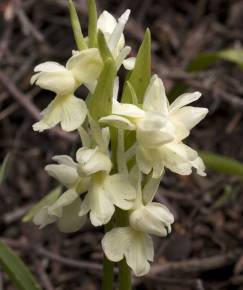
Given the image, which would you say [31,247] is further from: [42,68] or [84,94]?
[42,68]

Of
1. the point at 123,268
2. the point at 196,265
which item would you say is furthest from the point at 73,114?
the point at 196,265

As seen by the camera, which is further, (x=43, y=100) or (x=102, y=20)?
(x=43, y=100)

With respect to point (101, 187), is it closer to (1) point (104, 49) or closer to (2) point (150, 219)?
(2) point (150, 219)

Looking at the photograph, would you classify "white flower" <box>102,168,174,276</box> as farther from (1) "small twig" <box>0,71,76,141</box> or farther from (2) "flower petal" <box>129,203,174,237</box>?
(1) "small twig" <box>0,71,76,141</box>

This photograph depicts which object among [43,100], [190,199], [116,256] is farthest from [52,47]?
[116,256]

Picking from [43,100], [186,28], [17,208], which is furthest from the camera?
[186,28]

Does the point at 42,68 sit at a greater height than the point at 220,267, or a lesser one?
greater

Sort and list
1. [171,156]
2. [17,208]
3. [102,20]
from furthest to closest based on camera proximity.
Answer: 1. [17,208]
2. [102,20]
3. [171,156]
